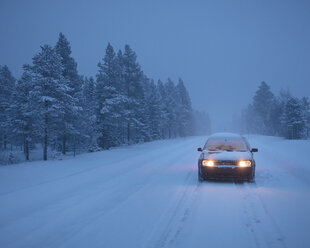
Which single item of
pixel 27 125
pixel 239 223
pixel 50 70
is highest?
pixel 50 70

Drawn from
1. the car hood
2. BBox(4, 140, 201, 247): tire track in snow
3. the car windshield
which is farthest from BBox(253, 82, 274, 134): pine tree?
BBox(4, 140, 201, 247): tire track in snow

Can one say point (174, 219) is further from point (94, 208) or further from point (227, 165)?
point (227, 165)

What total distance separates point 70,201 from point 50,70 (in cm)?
1290

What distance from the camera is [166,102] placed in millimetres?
52812

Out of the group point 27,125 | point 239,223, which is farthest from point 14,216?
point 27,125

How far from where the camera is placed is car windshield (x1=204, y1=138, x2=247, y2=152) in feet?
32.1

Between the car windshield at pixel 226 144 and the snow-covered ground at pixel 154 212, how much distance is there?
150 centimetres

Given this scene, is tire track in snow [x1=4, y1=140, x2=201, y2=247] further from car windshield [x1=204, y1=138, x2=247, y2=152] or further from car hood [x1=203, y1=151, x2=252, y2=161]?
car windshield [x1=204, y1=138, x2=247, y2=152]

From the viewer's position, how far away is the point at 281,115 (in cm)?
5931

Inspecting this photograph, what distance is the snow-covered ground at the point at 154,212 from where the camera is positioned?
434 cm

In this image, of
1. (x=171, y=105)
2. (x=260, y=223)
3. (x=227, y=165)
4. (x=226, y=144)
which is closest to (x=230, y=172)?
(x=227, y=165)

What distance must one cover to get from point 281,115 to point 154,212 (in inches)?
2453

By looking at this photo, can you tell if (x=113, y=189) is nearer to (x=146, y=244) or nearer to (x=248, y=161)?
(x=146, y=244)

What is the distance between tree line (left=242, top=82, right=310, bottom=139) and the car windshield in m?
44.1
